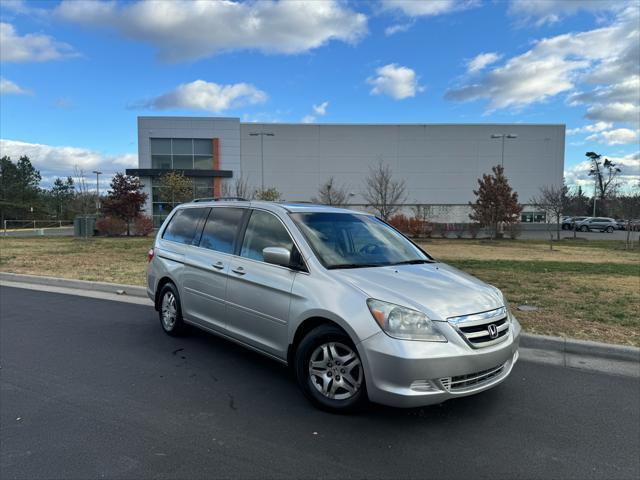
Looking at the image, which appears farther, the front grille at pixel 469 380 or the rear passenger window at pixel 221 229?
the rear passenger window at pixel 221 229

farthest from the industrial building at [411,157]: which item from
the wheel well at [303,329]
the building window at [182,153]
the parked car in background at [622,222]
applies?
the wheel well at [303,329]

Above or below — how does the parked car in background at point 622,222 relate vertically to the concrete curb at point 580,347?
above

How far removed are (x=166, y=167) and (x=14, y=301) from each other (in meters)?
41.0

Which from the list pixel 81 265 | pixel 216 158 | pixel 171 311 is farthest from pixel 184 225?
pixel 216 158

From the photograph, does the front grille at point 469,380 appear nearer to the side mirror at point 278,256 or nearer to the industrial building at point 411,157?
the side mirror at point 278,256

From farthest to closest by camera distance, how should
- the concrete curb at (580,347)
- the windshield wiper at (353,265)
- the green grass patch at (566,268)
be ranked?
the green grass patch at (566,268) → the concrete curb at (580,347) → the windshield wiper at (353,265)

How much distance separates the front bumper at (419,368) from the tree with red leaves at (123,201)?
2965cm

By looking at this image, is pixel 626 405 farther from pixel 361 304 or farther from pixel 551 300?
pixel 551 300

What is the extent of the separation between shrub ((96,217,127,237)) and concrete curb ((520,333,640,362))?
29.2 meters

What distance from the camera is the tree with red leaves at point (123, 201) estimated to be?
2967cm

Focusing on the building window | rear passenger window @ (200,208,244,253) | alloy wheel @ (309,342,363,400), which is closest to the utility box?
the building window

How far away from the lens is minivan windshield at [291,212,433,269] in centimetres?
409

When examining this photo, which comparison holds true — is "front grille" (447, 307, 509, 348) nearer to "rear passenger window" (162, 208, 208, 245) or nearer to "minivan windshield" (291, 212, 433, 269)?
"minivan windshield" (291, 212, 433, 269)

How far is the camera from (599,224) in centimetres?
5019
